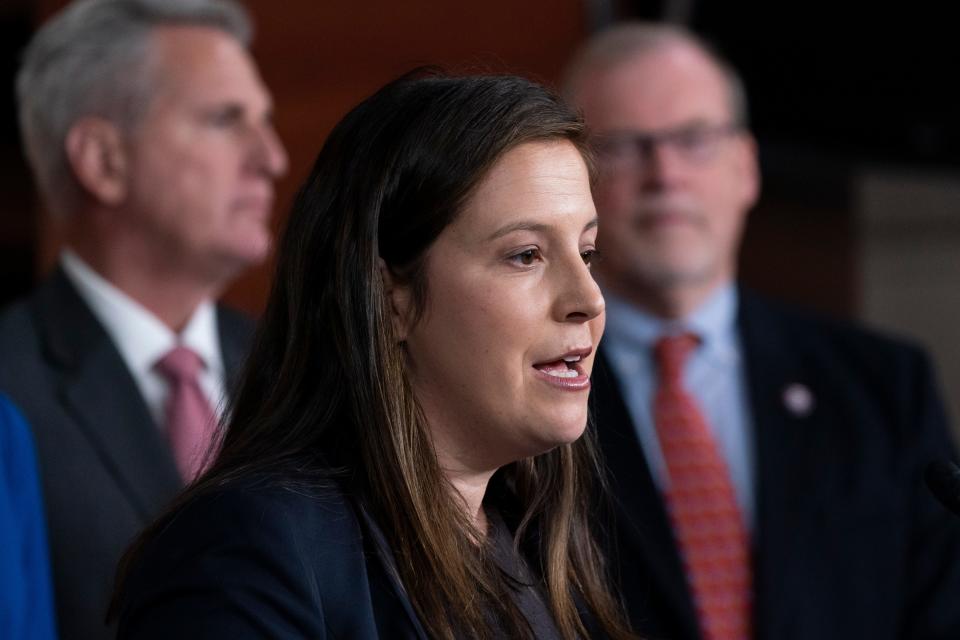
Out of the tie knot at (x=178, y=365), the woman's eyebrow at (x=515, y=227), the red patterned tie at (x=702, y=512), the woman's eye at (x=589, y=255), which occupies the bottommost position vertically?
the red patterned tie at (x=702, y=512)

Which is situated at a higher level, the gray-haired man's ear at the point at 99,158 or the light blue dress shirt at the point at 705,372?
the gray-haired man's ear at the point at 99,158

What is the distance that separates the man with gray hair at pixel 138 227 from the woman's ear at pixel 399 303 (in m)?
0.80

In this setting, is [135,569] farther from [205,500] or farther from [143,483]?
[143,483]

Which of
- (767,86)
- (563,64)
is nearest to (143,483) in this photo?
(563,64)

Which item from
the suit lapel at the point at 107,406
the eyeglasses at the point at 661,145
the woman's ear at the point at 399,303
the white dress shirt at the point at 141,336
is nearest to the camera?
the woman's ear at the point at 399,303

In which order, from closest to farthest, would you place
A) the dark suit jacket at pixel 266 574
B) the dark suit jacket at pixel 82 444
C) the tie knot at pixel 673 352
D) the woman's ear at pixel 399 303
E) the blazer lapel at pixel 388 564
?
the dark suit jacket at pixel 266 574
the blazer lapel at pixel 388 564
the woman's ear at pixel 399 303
the dark suit jacket at pixel 82 444
the tie knot at pixel 673 352

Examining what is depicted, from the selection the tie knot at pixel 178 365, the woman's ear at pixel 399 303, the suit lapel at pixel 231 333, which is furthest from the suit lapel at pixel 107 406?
the woman's ear at pixel 399 303

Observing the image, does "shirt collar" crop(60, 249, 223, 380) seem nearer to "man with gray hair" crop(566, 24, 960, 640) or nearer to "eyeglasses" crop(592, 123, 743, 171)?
"man with gray hair" crop(566, 24, 960, 640)

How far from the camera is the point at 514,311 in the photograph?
1467mm

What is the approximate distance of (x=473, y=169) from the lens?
57.8 inches

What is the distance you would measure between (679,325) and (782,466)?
32cm

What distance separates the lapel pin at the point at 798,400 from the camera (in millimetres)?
2479

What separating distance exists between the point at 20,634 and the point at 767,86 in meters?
2.45

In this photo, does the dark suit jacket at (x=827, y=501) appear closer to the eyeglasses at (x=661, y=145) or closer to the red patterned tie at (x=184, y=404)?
the eyeglasses at (x=661, y=145)
